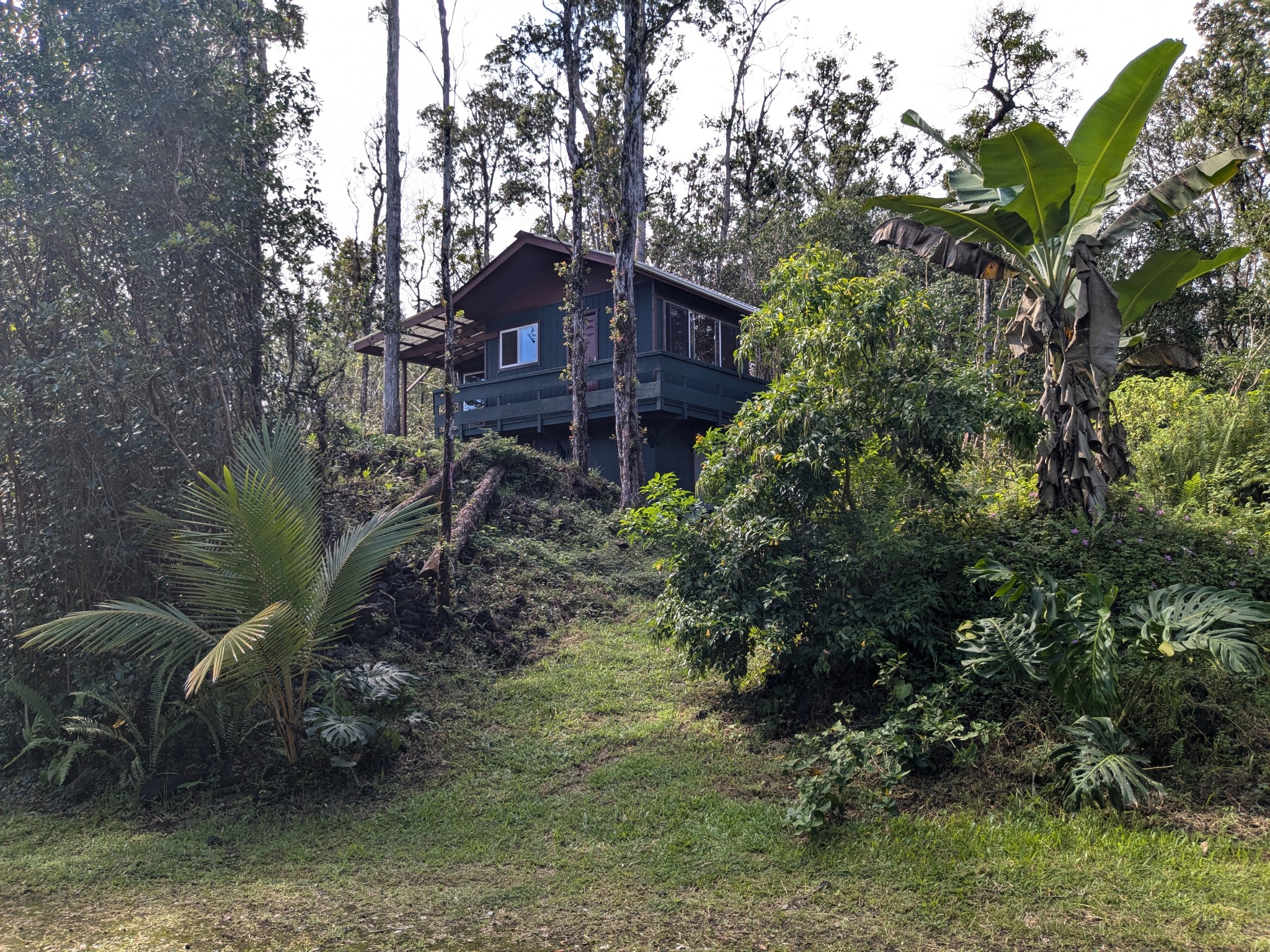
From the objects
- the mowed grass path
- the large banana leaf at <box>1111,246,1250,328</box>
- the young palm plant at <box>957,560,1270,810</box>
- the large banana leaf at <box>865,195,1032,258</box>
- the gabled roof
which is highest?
the gabled roof

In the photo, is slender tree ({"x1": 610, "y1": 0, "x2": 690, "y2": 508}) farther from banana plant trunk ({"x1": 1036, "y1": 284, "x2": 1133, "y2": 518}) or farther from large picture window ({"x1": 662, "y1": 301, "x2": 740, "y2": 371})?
banana plant trunk ({"x1": 1036, "y1": 284, "x2": 1133, "y2": 518})

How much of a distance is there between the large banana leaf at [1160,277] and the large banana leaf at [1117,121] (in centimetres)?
92

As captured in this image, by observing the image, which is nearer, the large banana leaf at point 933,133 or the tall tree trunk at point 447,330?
the large banana leaf at point 933,133

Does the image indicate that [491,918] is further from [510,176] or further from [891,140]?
[891,140]

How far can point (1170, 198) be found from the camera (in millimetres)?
8414

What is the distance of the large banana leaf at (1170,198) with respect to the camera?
8164 millimetres

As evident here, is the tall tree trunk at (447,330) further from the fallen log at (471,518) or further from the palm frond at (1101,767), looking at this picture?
the palm frond at (1101,767)

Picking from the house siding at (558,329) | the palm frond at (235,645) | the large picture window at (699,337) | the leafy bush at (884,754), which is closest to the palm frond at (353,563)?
the palm frond at (235,645)

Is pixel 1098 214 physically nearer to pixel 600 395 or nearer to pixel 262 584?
pixel 262 584

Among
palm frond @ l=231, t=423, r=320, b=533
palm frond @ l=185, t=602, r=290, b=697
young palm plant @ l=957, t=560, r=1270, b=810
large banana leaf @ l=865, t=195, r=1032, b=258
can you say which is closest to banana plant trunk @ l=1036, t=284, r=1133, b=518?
large banana leaf @ l=865, t=195, r=1032, b=258

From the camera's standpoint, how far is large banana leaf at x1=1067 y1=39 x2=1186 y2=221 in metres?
6.88

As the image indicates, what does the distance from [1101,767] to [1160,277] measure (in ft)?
17.5

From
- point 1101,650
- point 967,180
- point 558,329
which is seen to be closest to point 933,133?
point 967,180

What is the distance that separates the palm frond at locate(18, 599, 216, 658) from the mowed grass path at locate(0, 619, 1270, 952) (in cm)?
130
